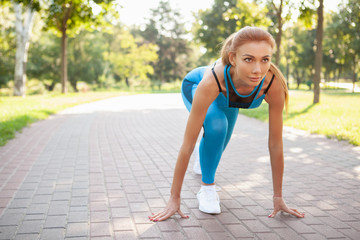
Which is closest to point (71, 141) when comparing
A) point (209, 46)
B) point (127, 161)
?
point (127, 161)

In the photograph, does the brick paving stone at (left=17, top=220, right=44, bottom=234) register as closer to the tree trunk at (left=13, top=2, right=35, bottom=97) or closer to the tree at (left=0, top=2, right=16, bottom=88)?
the tree trunk at (left=13, top=2, right=35, bottom=97)

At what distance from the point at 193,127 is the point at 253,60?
2.32ft

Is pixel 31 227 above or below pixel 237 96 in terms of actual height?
below

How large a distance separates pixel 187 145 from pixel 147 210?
2.68 ft

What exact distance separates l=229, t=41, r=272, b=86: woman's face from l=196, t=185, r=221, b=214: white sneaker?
1161 mm

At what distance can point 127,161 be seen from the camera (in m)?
5.41

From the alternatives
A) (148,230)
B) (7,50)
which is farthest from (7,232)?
(7,50)

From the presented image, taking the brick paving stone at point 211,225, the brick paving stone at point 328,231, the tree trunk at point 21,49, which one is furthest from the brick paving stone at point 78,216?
the tree trunk at point 21,49

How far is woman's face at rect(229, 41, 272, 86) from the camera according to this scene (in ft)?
8.50

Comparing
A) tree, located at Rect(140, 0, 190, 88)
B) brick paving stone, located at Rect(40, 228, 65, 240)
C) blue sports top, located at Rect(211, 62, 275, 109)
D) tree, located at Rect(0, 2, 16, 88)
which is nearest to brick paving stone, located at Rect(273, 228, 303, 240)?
blue sports top, located at Rect(211, 62, 275, 109)

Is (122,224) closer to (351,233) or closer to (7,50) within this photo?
(351,233)

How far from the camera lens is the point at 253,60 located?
261cm

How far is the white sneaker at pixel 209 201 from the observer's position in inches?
128

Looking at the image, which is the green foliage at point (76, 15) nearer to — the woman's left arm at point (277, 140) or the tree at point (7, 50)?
the woman's left arm at point (277, 140)
